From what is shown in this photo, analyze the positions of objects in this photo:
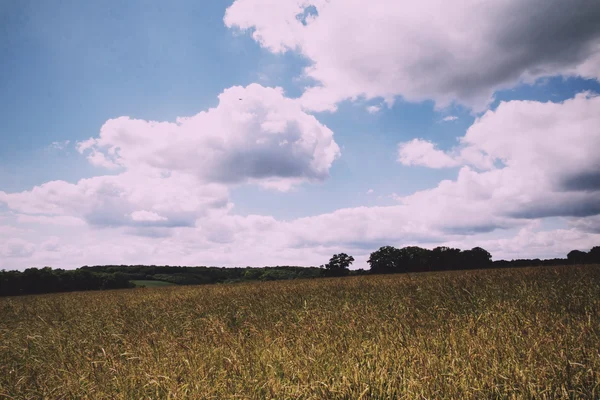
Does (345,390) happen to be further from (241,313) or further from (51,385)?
(241,313)

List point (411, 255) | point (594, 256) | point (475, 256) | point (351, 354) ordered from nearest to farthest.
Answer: point (351, 354)
point (594, 256)
point (475, 256)
point (411, 255)

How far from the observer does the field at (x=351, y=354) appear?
8.67ft

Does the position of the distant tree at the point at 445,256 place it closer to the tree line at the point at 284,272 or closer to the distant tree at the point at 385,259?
the tree line at the point at 284,272

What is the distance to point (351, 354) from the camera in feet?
11.6

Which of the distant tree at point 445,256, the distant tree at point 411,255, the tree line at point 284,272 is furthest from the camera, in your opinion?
the distant tree at point 411,255

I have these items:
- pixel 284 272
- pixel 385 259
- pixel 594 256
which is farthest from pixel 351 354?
pixel 385 259

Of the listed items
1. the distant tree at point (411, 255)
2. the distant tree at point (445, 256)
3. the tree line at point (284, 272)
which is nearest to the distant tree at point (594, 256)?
the tree line at point (284, 272)

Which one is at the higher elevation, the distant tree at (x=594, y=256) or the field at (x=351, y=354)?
the distant tree at (x=594, y=256)

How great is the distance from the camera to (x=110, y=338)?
548 cm

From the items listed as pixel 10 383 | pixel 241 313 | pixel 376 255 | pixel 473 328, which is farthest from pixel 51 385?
pixel 376 255

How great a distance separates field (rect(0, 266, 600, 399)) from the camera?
8.67ft

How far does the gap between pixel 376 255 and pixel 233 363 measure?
53451 mm

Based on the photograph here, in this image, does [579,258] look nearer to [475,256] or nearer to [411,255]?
[475,256]

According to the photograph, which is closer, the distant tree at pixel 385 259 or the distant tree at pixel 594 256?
the distant tree at pixel 594 256
